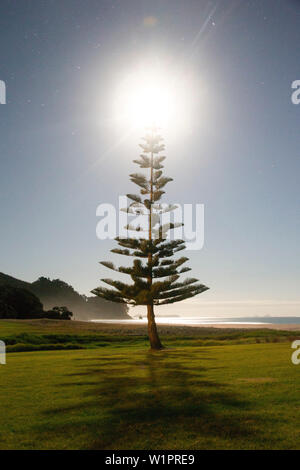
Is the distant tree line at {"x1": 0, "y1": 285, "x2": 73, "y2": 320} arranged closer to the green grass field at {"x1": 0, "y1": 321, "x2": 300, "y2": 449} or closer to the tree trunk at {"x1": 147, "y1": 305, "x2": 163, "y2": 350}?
the tree trunk at {"x1": 147, "y1": 305, "x2": 163, "y2": 350}

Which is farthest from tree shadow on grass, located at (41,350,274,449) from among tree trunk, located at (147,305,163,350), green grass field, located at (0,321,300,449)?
tree trunk, located at (147,305,163,350)

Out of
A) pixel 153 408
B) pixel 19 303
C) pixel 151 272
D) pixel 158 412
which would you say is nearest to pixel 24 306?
pixel 19 303

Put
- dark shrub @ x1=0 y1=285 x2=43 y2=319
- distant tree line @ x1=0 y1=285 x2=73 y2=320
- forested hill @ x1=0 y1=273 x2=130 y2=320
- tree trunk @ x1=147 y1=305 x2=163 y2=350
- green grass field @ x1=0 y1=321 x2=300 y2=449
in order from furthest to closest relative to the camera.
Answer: forested hill @ x1=0 y1=273 x2=130 y2=320 → distant tree line @ x1=0 y1=285 x2=73 y2=320 → dark shrub @ x1=0 y1=285 x2=43 y2=319 → tree trunk @ x1=147 y1=305 x2=163 y2=350 → green grass field @ x1=0 y1=321 x2=300 y2=449

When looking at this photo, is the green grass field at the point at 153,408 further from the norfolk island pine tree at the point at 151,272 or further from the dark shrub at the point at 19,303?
the dark shrub at the point at 19,303

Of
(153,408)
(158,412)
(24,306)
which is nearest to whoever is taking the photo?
(158,412)

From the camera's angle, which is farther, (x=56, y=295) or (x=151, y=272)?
(x=56, y=295)

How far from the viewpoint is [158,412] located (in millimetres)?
6289

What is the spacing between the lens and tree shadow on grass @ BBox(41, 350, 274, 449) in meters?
4.97

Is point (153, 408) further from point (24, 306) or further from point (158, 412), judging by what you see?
point (24, 306)

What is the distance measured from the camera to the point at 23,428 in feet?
18.4

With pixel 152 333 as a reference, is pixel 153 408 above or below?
above

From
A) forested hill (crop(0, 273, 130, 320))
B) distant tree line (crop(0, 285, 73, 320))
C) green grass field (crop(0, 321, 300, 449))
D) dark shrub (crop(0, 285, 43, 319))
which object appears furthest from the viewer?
forested hill (crop(0, 273, 130, 320))

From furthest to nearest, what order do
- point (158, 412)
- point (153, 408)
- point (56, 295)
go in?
point (56, 295), point (153, 408), point (158, 412)
